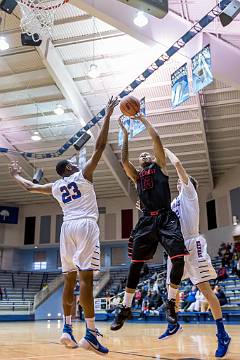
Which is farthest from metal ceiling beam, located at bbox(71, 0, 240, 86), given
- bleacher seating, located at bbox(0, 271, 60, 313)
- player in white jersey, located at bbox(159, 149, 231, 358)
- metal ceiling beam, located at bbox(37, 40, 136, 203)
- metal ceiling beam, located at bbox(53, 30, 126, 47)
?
bleacher seating, located at bbox(0, 271, 60, 313)

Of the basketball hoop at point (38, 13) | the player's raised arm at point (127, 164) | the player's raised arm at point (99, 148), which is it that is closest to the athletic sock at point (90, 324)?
the player's raised arm at point (99, 148)

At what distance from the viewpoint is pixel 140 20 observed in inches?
366

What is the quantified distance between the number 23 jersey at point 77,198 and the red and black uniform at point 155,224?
0.48m

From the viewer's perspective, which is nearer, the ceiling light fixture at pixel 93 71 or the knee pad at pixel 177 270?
the knee pad at pixel 177 270

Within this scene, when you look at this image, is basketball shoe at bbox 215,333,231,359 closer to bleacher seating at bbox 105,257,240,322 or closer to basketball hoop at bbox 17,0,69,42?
basketball hoop at bbox 17,0,69,42

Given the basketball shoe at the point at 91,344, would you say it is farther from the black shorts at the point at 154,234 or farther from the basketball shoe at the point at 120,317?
the black shorts at the point at 154,234

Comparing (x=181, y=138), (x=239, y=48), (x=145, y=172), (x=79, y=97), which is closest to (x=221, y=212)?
(x=181, y=138)

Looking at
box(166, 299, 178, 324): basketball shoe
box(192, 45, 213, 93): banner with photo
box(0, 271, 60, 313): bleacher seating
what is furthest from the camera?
box(0, 271, 60, 313): bleacher seating

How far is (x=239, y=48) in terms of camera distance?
10469 mm

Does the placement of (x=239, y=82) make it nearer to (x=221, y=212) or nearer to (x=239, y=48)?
(x=239, y=48)

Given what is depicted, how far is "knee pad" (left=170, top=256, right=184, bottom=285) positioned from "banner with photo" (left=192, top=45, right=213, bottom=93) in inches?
234

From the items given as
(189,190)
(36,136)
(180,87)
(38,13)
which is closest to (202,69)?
(180,87)

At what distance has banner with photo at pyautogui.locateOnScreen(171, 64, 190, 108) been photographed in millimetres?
9695

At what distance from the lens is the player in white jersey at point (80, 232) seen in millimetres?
3424
